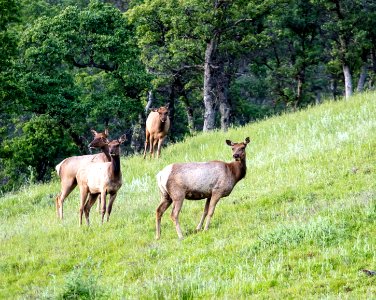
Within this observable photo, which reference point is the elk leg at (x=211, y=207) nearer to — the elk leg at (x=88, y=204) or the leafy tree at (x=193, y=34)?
the elk leg at (x=88, y=204)

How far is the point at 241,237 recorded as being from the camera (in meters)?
10.9

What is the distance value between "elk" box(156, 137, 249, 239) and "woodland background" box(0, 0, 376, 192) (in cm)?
1542

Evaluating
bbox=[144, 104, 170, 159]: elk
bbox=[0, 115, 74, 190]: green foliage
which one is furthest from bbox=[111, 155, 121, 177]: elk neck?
bbox=[0, 115, 74, 190]: green foliage

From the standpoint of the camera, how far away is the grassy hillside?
28.1 ft

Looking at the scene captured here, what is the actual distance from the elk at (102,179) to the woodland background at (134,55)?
1205 cm

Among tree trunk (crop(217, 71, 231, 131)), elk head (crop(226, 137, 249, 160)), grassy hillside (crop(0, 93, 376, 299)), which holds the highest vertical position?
tree trunk (crop(217, 71, 231, 131))

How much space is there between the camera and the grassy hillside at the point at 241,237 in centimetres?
856

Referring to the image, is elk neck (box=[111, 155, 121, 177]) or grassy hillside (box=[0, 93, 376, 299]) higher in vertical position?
elk neck (box=[111, 155, 121, 177])

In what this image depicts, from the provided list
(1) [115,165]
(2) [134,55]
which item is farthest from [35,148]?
(1) [115,165]

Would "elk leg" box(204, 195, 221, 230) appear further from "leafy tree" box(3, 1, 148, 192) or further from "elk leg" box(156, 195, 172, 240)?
"leafy tree" box(3, 1, 148, 192)

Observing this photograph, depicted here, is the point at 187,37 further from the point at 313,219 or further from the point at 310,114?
the point at 313,219

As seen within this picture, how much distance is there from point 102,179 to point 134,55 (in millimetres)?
21294

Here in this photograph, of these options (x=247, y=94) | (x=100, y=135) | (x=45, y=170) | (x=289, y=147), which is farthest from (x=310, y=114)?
(x=247, y=94)

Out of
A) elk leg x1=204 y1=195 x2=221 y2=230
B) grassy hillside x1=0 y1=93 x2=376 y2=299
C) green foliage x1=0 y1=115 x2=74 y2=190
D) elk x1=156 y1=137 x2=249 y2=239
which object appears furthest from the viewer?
green foliage x1=0 y1=115 x2=74 y2=190
